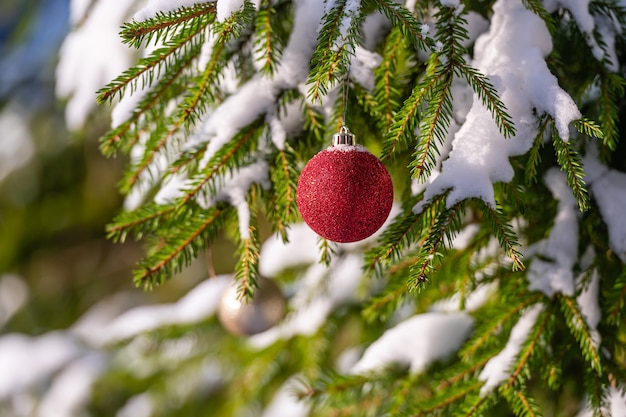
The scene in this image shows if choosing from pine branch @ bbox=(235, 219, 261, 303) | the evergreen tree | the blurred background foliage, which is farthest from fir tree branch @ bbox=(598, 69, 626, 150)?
the blurred background foliage

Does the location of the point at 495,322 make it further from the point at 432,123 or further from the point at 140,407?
the point at 140,407

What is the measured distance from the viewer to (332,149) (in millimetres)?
949

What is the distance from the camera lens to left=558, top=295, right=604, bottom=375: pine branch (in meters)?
1.10

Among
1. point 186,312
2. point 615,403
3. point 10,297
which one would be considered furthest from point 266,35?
point 10,297

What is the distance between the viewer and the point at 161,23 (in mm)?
916

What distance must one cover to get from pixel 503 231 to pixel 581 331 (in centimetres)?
32

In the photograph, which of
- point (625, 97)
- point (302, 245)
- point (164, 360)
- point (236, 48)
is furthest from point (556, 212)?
point (164, 360)

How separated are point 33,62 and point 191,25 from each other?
319 cm

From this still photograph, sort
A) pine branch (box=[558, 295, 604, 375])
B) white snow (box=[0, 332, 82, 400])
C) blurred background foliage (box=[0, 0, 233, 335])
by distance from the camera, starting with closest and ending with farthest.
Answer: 1. pine branch (box=[558, 295, 604, 375])
2. white snow (box=[0, 332, 82, 400])
3. blurred background foliage (box=[0, 0, 233, 335])

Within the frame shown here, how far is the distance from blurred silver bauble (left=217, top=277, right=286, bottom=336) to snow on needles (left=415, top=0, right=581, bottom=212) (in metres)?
0.72

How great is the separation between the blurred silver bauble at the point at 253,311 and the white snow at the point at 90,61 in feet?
2.51

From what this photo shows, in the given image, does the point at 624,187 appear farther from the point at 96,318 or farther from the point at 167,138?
the point at 96,318

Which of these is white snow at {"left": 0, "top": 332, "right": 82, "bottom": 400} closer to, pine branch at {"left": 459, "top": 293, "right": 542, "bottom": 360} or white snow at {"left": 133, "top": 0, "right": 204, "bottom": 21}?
pine branch at {"left": 459, "top": 293, "right": 542, "bottom": 360}

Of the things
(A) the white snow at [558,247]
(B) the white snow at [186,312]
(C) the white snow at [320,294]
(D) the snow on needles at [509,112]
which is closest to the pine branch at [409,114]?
(D) the snow on needles at [509,112]
